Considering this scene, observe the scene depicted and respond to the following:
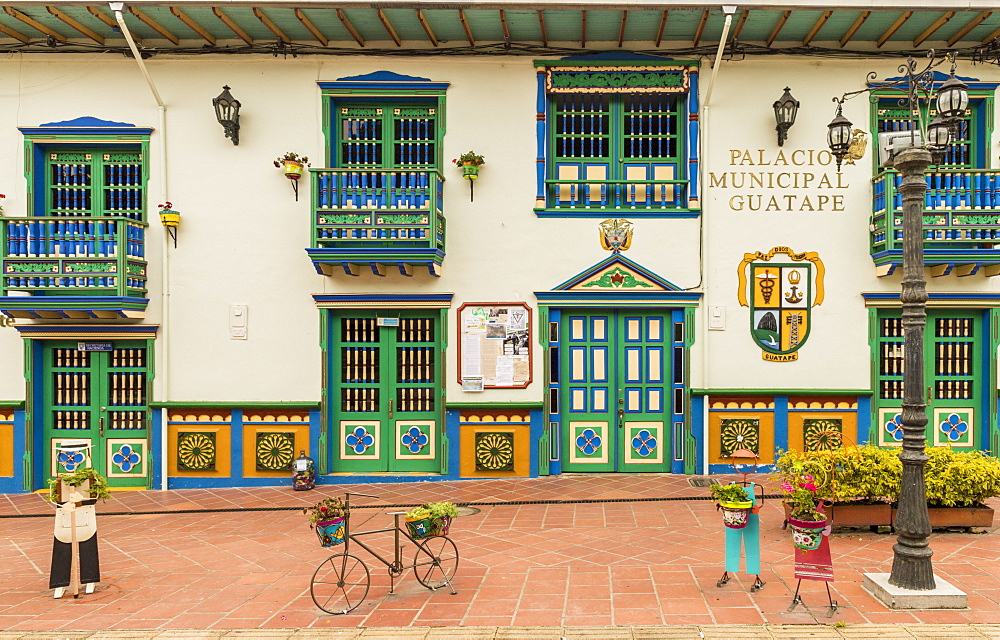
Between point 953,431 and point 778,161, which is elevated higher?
point 778,161

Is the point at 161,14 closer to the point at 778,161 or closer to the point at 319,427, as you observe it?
the point at 319,427

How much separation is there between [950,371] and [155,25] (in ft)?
43.2

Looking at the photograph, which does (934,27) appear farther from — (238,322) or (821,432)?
(238,322)

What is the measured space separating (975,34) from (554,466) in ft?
29.9

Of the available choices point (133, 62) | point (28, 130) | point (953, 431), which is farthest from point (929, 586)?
point (28, 130)

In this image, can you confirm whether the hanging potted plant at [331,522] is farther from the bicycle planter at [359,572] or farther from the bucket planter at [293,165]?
the bucket planter at [293,165]

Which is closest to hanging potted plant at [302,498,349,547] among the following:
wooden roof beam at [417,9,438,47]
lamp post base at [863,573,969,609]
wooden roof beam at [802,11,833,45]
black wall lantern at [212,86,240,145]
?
lamp post base at [863,573,969,609]

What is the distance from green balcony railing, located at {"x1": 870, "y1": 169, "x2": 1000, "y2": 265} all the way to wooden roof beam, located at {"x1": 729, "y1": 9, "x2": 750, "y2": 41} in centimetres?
302

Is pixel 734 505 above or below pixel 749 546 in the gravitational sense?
above

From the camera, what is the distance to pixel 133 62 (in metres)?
9.98

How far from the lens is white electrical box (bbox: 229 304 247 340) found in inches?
391

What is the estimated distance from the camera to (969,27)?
9.38m

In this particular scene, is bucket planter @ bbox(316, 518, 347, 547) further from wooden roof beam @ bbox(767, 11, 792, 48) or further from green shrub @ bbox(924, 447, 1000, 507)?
wooden roof beam @ bbox(767, 11, 792, 48)

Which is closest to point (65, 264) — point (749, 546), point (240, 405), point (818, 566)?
point (240, 405)
